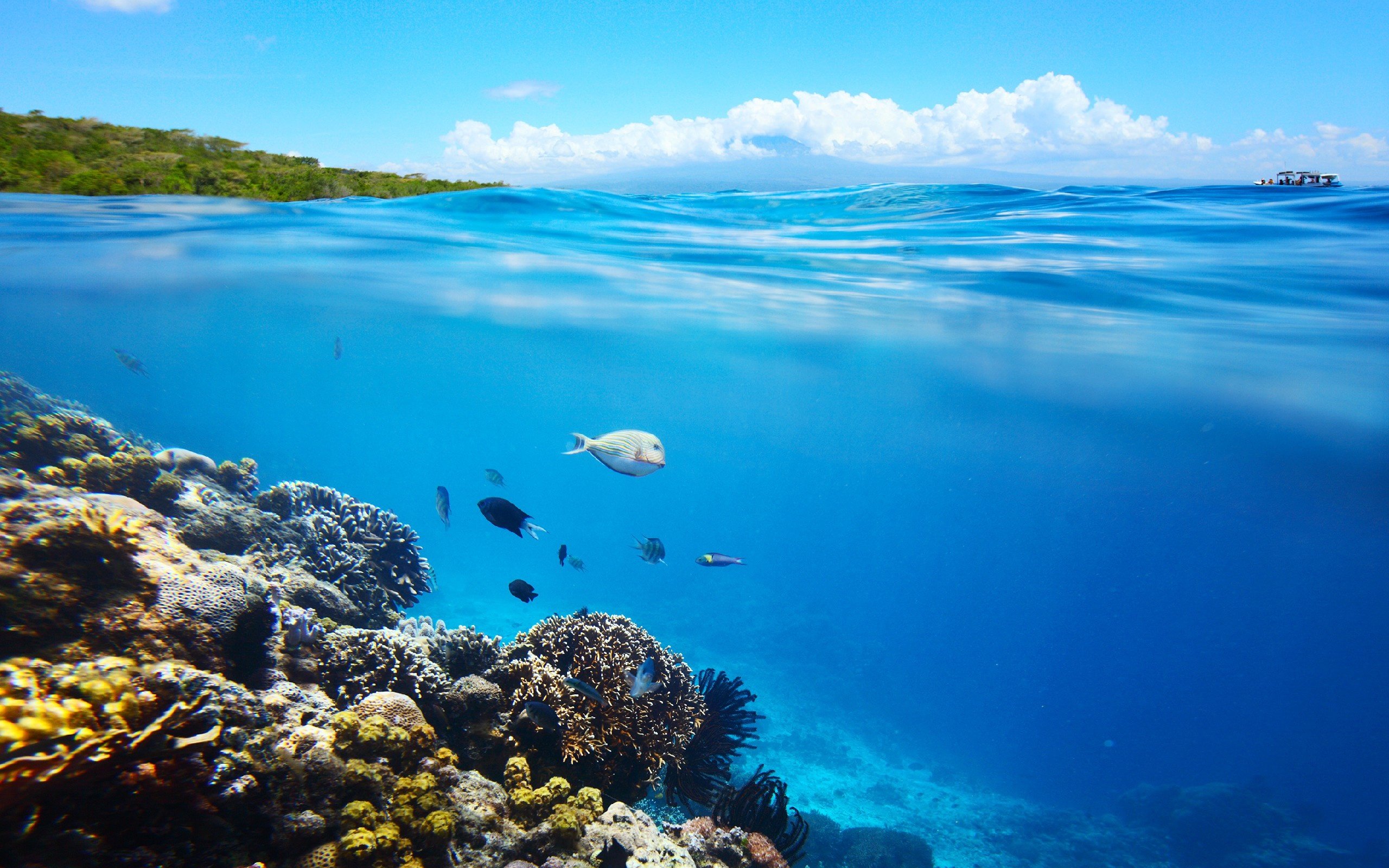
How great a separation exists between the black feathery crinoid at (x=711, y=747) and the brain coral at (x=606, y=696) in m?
0.52

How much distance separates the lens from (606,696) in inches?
221

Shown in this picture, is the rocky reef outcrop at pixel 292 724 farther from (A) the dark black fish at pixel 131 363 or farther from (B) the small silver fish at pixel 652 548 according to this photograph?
(A) the dark black fish at pixel 131 363

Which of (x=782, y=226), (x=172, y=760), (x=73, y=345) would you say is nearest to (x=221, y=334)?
(x=73, y=345)

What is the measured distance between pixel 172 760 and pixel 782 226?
47.5 feet

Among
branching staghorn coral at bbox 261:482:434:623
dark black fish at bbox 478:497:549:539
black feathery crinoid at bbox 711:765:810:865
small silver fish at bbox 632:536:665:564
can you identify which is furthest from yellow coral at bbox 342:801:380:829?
branching staghorn coral at bbox 261:482:434:623

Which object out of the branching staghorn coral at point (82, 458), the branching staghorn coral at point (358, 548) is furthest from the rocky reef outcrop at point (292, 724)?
the branching staghorn coral at point (358, 548)

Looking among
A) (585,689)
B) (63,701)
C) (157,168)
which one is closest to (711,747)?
(585,689)

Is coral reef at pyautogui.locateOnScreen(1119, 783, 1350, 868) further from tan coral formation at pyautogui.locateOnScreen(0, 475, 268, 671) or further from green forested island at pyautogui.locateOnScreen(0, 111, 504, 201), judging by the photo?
green forested island at pyautogui.locateOnScreen(0, 111, 504, 201)

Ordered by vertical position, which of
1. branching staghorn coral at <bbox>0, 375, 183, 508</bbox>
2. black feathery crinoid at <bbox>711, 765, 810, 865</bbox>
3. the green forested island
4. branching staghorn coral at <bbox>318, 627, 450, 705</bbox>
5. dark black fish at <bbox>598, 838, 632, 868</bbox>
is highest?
the green forested island

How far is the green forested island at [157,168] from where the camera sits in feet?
38.3

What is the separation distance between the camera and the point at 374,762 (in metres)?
3.63

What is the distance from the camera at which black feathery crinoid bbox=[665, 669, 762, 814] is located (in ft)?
21.4

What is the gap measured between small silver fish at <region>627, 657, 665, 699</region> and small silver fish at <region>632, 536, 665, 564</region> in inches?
69.8

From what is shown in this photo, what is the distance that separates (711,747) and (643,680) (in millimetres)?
2460
